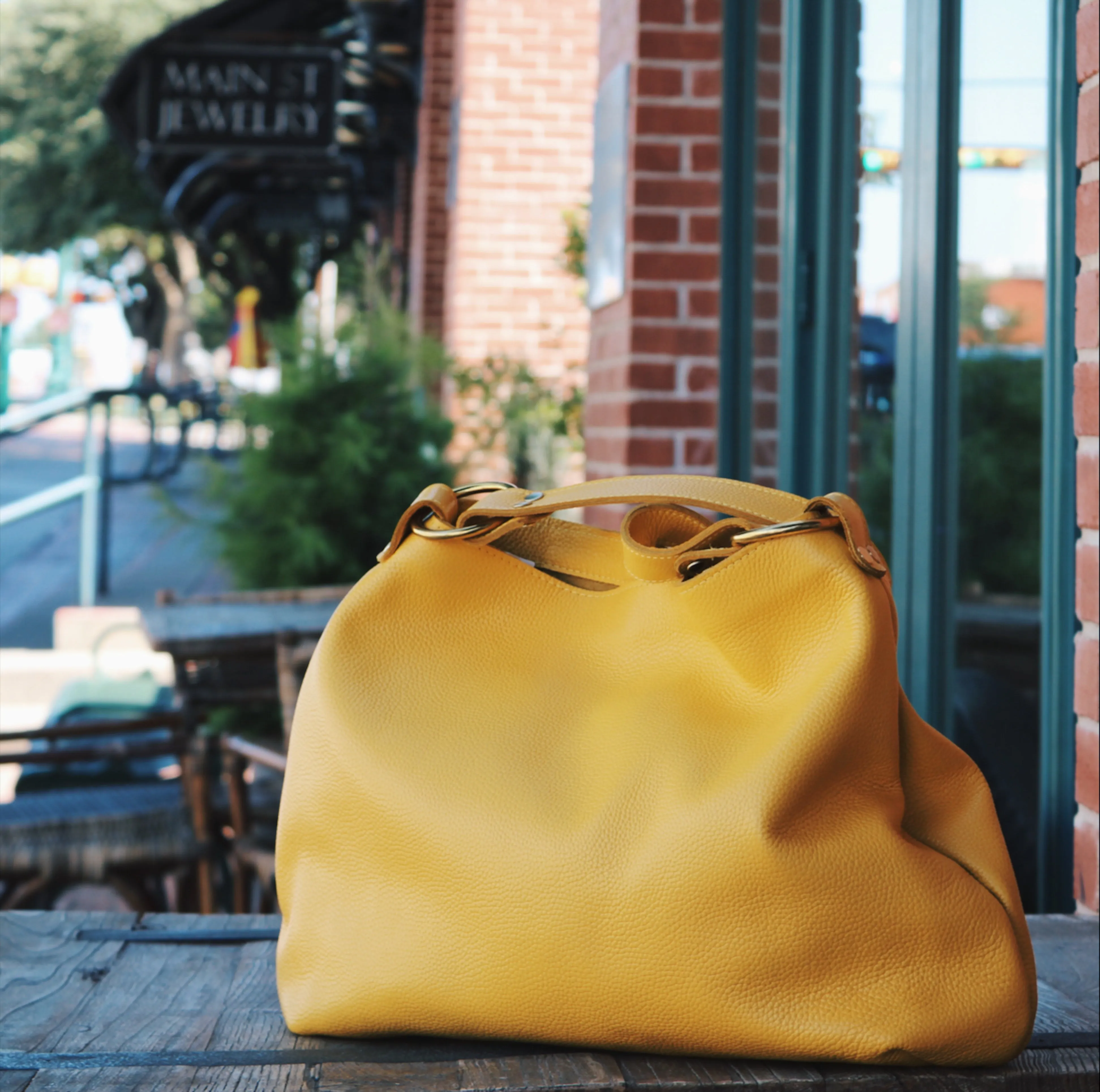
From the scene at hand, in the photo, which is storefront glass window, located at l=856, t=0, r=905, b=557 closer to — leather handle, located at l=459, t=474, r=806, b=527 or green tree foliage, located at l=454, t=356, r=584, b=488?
leather handle, located at l=459, t=474, r=806, b=527

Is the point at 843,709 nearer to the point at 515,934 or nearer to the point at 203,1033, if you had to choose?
the point at 515,934

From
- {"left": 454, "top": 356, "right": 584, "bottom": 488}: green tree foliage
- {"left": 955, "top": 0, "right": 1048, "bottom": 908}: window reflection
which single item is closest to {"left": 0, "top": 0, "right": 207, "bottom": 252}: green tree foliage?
{"left": 454, "top": 356, "right": 584, "bottom": 488}: green tree foliage

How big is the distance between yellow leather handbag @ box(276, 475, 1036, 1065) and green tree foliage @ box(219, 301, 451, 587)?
2945 mm

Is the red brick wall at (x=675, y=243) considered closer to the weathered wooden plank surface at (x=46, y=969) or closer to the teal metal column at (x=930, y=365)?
the teal metal column at (x=930, y=365)

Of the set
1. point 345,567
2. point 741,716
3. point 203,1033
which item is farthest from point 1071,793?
point 345,567

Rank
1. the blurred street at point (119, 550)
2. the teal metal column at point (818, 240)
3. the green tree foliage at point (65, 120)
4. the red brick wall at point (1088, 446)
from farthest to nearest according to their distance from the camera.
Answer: the green tree foliage at point (65, 120)
the blurred street at point (119, 550)
the teal metal column at point (818, 240)
the red brick wall at point (1088, 446)

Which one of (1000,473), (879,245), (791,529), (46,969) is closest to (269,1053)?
(46,969)

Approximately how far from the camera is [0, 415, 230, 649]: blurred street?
4.71 m

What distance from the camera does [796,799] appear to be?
83cm

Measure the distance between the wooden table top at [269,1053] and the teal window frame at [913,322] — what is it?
614 mm

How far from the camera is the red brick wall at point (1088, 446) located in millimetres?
1335

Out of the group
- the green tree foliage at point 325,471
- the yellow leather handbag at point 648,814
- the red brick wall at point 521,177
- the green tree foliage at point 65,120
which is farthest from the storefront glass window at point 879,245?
the green tree foliage at point 65,120

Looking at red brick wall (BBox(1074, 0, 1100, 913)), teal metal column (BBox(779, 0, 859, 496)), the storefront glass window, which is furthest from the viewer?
teal metal column (BBox(779, 0, 859, 496))

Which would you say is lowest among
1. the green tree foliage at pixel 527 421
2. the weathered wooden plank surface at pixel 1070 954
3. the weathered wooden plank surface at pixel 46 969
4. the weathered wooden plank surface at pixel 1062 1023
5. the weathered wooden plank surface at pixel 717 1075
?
the weathered wooden plank surface at pixel 46 969
